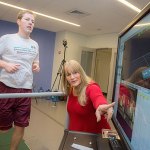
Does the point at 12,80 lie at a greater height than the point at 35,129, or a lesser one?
greater

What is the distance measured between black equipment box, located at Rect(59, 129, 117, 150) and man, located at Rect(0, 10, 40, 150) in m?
0.90

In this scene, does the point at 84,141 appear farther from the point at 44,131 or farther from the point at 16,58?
the point at 44,131

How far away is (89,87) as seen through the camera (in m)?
1.04

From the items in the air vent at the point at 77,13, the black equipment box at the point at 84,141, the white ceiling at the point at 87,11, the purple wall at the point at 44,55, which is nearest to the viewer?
the black equipment box at the point at 84,141

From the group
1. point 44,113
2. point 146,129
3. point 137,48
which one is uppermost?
point 137,48

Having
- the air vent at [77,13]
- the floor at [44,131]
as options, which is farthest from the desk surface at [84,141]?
the air vent at [77,13]

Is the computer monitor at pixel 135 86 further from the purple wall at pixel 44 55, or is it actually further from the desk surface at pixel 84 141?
the purple wall at pixel 44 55

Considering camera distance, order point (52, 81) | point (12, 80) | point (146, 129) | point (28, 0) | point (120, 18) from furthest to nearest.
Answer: point (52, 81)
point (120, 18)
point (28, 0)
point (12, 80)
point (146, 129)

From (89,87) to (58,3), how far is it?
333 centimetres

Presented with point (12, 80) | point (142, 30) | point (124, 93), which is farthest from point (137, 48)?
point (12, 80)

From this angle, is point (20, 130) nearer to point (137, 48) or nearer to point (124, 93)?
point (124, 93)

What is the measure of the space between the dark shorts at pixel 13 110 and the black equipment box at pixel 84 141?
0.92m

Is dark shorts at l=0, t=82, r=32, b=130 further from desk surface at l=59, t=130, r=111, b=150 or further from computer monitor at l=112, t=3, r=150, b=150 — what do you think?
computer monitor at l=112, t=3, r=150, b=150

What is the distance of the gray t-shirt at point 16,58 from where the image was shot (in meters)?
1.67
